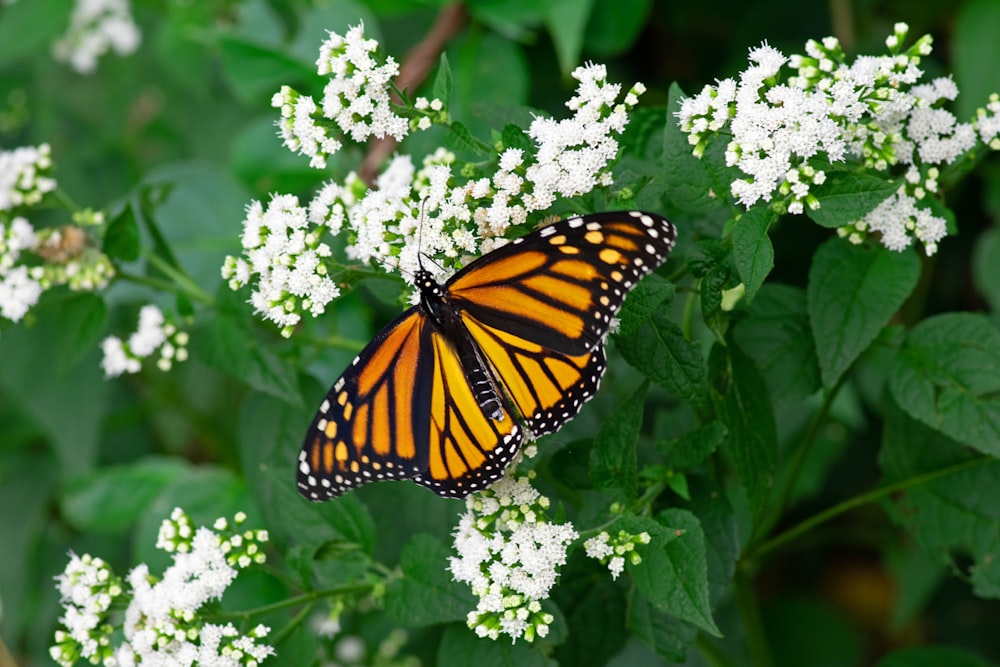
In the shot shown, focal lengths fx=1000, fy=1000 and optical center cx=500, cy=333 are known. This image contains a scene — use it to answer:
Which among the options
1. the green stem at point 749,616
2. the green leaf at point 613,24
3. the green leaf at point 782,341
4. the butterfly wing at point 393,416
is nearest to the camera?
the butterfly wing at point 393,416

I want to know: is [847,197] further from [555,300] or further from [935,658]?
[935,658]

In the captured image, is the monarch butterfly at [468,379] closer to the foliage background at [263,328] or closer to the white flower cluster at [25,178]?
the foliage background at [263,328]

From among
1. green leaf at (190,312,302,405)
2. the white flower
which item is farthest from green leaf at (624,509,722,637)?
the white flower

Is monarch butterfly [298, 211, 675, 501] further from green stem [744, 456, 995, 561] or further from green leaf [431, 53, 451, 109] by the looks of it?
green stem [744, 456, 995, 561]

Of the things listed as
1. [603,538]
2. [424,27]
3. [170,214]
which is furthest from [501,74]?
[603,538]

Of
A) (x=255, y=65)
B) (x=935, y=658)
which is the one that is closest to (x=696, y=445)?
(x=935, y=658)

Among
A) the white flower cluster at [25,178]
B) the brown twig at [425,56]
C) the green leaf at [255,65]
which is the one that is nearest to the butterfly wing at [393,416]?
the white flower cluster at [25,178]

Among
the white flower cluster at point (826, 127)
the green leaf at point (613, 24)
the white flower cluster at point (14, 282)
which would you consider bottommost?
the white flower cluster at point (826, 127)
